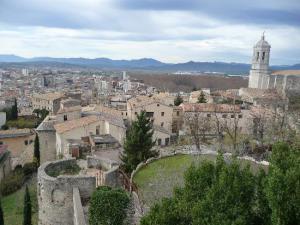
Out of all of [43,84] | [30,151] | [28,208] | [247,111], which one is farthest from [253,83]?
[43,84]

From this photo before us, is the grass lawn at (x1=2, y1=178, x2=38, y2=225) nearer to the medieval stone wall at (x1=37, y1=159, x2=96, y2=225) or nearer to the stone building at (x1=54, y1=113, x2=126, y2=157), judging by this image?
the stone building at (x1=54, y1=113, x2=126, y2=157)

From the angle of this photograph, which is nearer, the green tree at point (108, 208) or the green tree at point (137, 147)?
the green tree at point (108, 208)

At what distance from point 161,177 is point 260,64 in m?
69.2

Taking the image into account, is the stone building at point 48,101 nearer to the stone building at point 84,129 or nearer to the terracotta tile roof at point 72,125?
the terracotta tile roof at point 72,125

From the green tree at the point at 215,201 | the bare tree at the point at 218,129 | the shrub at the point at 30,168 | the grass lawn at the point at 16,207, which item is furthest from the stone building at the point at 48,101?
the green tree at the point at 215,201

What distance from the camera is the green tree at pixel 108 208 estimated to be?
525 inches

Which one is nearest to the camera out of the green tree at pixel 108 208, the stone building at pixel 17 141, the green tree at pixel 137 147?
the green tree at pixel 108 208

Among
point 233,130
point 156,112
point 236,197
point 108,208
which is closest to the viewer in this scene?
point 236,197

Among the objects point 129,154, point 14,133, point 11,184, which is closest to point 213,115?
point 129,154

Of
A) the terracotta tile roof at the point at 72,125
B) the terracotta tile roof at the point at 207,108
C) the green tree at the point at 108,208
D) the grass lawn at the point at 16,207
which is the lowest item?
the grass lawn at the point at 16,207

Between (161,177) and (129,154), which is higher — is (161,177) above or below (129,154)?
above

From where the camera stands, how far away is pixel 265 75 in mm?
84938

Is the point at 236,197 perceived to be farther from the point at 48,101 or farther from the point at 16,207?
the point at 48,101

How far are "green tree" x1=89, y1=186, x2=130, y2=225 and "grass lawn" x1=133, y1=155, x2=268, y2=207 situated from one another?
2625mm
